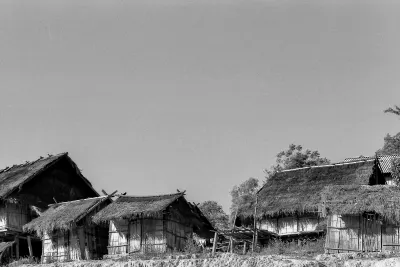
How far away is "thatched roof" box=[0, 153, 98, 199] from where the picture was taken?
1581 inches

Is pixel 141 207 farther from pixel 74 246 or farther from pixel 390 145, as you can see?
pixel 390 145

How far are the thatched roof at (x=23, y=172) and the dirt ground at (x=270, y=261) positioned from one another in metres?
9.36

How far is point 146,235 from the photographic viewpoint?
3522 cm

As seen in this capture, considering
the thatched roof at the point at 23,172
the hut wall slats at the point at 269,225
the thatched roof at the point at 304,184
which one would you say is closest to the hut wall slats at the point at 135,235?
the thatched roof at the point at 304,184

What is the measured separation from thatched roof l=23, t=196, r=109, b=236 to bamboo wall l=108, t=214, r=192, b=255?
→ 164cm

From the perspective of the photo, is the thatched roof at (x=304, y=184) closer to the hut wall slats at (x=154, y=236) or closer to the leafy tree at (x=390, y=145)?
the hut wall slats at (x=154, y=236)

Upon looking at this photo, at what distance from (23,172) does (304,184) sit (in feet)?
51.0

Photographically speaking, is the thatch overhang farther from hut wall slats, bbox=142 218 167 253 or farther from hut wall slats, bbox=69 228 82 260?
hut wall slats, bbox=69 228 82 260

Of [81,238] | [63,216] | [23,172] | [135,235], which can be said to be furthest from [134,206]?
[23,172]

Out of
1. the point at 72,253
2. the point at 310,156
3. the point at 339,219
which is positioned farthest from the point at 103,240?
the point at 310,156

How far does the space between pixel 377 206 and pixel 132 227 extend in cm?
1151

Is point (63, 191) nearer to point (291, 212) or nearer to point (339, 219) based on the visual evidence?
point (291, 212)

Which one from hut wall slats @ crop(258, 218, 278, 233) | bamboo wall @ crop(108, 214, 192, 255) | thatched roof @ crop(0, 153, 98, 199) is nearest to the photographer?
bamboo wall @ crop(108, 214, 192, 255)

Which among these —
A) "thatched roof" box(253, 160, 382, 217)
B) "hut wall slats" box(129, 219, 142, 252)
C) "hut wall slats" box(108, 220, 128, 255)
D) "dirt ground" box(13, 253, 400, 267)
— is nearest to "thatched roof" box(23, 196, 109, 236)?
"hut wall slats" box(108, 220, 128, 255)
